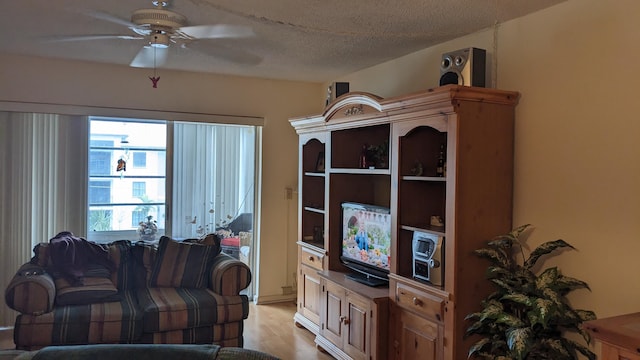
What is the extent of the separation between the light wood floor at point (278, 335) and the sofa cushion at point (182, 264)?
0.69 metres

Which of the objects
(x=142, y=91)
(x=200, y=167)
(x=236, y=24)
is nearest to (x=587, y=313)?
(x=236, y=24)

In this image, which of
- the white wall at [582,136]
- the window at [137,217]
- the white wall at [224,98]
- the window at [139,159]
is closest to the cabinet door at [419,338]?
the white wall at [582,136]

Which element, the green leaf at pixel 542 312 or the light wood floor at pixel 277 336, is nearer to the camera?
the green leaf at pixel 542 312

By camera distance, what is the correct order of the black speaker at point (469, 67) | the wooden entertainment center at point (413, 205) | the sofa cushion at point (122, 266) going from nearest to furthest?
1. the wooden entertainment center at point (413, 205)
2. the black speaker at point (469, 67)
3. the sofa cushion at point (122, 266)

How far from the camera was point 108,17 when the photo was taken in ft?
9.88

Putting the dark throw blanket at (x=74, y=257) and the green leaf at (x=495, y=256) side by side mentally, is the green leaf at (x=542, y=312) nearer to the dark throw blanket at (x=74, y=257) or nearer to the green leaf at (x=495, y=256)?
the green leaf at (x=495, y=256)

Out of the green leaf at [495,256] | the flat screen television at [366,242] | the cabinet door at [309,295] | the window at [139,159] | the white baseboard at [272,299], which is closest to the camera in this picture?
the green leaf at [495,256]

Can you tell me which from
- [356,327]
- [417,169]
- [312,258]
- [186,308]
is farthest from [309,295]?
[417,169]

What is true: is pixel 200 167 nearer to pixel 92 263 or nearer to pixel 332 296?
pixel 92 263

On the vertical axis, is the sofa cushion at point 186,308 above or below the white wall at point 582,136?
below

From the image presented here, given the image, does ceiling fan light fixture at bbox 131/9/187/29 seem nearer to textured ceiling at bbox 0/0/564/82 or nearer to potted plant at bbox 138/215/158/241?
textured ceiling at bbox 0/0/564/82

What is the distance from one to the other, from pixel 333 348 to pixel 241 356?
2442 millimetres

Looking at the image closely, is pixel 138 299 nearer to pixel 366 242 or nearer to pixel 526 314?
pixel 366 242

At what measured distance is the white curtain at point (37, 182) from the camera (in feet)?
13.8
